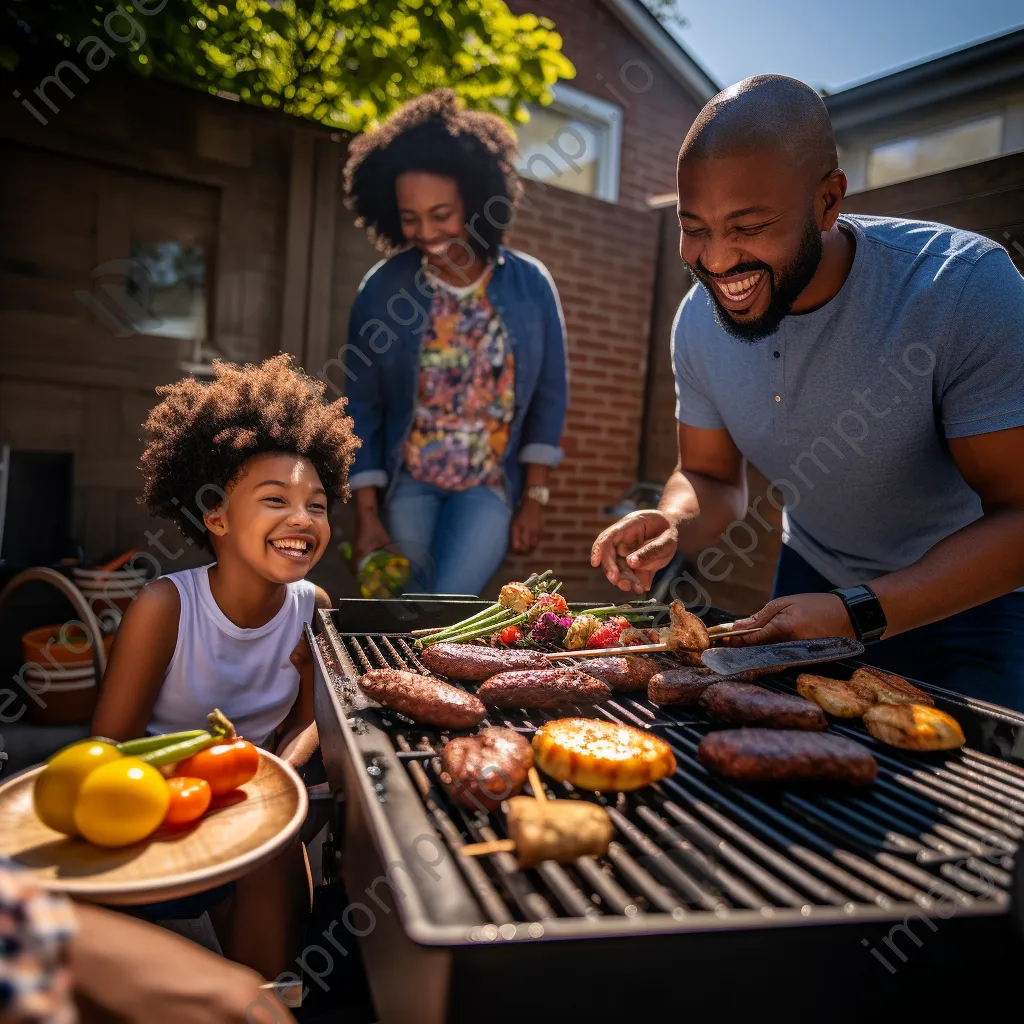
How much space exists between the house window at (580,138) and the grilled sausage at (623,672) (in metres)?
9.33

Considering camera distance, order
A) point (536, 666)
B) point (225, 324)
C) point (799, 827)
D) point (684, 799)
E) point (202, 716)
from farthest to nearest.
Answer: point (225, 324)
point (202, 716)
point (536, 666)
point (684, 799)
point (799, 827)

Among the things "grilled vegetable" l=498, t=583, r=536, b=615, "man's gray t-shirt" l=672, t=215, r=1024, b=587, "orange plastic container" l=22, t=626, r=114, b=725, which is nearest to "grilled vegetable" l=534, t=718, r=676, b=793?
"grilled vegetable" l=498, t=583, r=536, b=615

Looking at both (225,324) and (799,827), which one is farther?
(225,324)

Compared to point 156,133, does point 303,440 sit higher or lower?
lower

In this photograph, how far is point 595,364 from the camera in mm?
7070

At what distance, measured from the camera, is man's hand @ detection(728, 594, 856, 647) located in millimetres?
2041

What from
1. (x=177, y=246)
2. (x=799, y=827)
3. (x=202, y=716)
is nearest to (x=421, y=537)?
(x=202, y=716)

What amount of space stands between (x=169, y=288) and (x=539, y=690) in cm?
447

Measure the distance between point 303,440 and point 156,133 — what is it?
3.40 meters

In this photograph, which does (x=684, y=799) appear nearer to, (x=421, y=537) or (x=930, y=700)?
(x=930, y=700)

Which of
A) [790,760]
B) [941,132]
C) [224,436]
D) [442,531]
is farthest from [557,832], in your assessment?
[941,132]

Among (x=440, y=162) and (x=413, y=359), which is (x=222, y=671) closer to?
(x=413, y=359)

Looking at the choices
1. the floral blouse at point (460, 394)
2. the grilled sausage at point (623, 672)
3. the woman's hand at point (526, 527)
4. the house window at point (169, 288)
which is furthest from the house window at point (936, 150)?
the grilled sausage at point (623, 672)

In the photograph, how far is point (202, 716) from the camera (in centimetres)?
256
